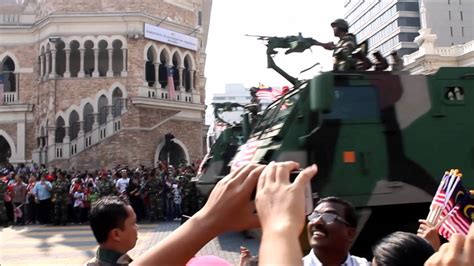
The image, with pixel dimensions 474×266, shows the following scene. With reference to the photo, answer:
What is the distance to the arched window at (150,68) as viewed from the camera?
25.9m

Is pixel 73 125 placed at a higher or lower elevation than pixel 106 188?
higher

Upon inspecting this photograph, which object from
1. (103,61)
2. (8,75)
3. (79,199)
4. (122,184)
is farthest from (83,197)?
(8,75)

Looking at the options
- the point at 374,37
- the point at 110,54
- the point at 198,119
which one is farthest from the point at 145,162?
the point at 374,37

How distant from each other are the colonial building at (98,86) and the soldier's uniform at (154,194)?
11.2 meters

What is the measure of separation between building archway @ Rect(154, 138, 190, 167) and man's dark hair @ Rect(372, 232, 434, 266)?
77.7 feet

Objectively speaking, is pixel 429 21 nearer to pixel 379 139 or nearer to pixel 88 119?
pixel 88 119

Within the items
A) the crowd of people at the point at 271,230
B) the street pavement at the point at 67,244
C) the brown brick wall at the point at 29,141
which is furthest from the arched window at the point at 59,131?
the crowd of people at the point at 271,230

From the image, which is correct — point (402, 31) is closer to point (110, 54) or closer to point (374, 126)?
point (110, 54)

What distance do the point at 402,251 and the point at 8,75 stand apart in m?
29.2

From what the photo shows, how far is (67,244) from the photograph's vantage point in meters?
9.09

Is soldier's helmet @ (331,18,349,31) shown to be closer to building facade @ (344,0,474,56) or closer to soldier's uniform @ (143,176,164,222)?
soldier's uniform @ (143,176,164,222)

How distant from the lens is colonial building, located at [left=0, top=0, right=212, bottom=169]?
24172 millimetres

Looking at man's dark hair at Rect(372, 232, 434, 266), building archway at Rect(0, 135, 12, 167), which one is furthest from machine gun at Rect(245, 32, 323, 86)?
building archway at Rect(0, 135, 12, 167)

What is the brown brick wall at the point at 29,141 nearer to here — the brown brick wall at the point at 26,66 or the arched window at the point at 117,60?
the brown brick wall at the point at 26,66
